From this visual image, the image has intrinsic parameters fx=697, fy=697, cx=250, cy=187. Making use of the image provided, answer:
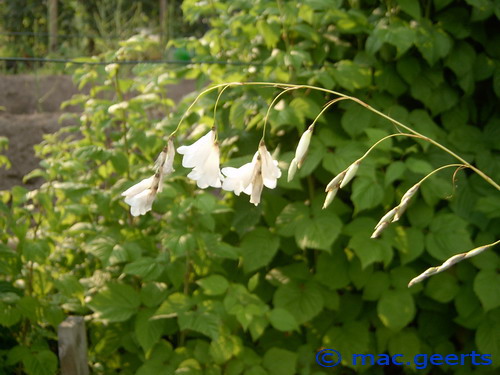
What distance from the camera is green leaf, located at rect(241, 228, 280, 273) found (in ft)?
7.98

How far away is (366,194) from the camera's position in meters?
2.34

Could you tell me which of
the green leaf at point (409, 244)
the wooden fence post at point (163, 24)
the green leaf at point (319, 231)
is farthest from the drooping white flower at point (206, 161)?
the wooden fence post at point (163, 24)

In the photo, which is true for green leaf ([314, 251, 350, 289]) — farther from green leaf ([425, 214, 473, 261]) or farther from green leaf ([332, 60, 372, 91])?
green leaf ([332, 60, 372, 91])

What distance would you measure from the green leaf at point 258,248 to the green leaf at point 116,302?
0.40 meters

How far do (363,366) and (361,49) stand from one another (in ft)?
3.95

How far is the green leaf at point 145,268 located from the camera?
2.28 meters

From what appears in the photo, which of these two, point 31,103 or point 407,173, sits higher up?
point 407,173

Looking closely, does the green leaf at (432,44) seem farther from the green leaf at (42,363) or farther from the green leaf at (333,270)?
the green leaf at (42,363)

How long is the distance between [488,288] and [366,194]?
0.53 m

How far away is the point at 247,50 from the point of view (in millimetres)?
2699

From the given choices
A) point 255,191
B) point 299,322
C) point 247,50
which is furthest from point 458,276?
point 255,191

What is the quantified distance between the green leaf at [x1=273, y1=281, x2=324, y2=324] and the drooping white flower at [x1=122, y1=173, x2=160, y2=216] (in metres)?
1.39

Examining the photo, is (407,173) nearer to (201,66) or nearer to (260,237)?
(260,237)

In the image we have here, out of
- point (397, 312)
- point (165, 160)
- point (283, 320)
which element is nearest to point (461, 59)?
point (397, 312)
